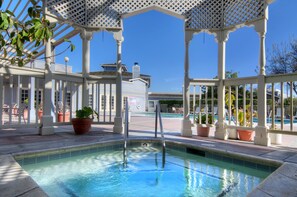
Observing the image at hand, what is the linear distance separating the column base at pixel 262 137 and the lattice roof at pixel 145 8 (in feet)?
9.28

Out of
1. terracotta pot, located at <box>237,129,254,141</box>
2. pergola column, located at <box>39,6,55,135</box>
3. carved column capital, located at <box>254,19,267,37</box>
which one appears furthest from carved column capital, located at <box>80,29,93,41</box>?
terracotta pot, located at <box>237,129,254,141</box>

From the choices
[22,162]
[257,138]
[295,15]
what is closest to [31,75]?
[22,162]

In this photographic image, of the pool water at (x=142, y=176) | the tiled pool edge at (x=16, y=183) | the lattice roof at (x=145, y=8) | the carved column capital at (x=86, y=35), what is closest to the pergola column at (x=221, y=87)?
the lattice roof at (x=145, y=8)

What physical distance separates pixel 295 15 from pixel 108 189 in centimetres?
2298

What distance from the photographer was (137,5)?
652 cm

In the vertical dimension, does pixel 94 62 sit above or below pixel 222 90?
above

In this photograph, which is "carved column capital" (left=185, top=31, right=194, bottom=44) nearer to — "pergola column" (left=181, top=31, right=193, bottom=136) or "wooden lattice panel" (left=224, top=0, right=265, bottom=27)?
"pergola column" (left=181, top=31, right=193, bottom=136)

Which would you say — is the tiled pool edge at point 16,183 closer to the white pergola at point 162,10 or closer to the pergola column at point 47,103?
the pergola column at point 47,103

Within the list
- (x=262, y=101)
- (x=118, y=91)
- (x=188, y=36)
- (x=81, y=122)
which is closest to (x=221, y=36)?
(x=188, y=36)

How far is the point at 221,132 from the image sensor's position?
5.73m

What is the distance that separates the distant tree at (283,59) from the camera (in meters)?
12.1

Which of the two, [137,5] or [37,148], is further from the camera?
[137,5]

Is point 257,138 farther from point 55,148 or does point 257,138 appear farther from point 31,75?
point 31,75

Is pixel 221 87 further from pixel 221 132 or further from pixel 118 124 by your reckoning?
pixel 118 124
